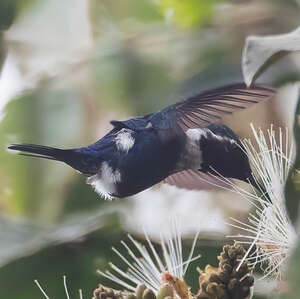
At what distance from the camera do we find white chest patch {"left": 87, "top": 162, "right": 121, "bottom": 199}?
48 cm

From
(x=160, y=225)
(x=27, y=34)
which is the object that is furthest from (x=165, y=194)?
(x=27, y=34)

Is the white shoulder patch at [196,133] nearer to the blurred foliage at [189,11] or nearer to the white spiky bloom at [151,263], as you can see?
the white spiky bloom at [151,263]

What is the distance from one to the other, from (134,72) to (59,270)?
22cm

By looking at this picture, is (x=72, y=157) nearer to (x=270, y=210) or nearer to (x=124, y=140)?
(x=124, y=140)

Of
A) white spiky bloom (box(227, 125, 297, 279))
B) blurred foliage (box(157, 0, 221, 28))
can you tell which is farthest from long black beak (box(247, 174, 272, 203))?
blurred foliage (box(157, 0, 221, 28))

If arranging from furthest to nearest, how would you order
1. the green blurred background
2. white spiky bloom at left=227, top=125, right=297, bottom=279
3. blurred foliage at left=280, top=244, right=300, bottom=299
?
1. the green blurred background
2. white spiky bloom at left=227, top=125, right=297, bottom=279
3. blurred foliage at left=280, top=244, right=300, bottom=299

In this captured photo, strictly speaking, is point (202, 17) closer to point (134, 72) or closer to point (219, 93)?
point (134, 72)

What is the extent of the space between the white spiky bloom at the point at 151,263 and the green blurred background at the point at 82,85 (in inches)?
0.6

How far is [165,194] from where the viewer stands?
51cm

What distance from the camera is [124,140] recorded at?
0.49 meters

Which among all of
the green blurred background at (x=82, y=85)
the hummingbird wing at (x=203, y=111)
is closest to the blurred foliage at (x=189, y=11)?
the green blurred background at (x=82, y=85)

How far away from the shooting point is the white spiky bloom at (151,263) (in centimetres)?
44

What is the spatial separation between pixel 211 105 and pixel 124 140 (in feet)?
0.25

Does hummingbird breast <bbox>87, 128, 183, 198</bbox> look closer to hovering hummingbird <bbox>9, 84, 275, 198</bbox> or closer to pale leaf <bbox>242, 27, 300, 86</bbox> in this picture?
hovering hummingbird <bbox>9, 84, 275, 198</bbox>
